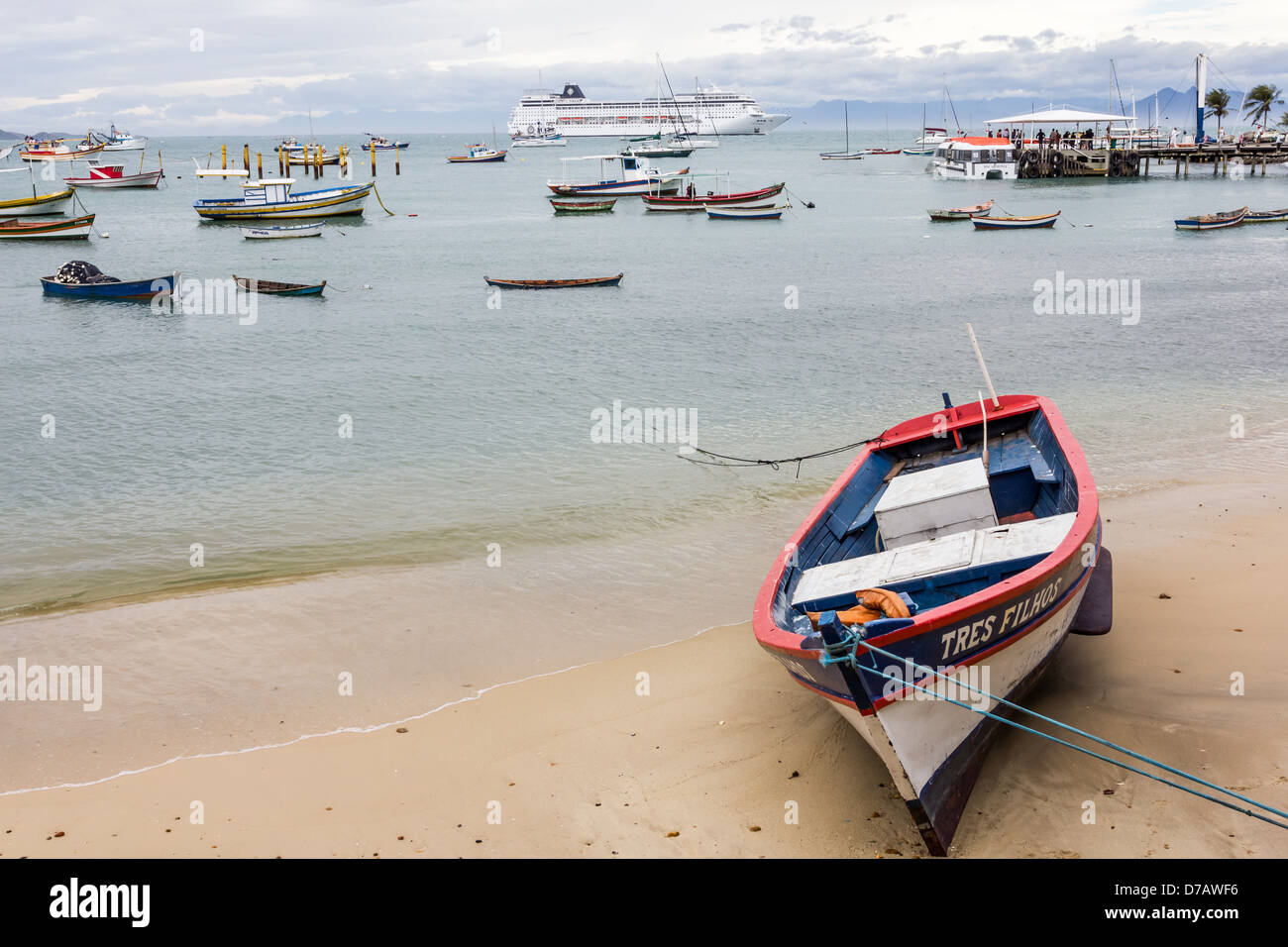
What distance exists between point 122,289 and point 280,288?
501 centimetres

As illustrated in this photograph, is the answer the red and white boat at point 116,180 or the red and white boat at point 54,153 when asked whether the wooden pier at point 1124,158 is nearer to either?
the red and white boat at point 116,180

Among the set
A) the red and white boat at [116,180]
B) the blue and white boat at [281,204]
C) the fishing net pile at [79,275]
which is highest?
the red and white boat at [116,180]

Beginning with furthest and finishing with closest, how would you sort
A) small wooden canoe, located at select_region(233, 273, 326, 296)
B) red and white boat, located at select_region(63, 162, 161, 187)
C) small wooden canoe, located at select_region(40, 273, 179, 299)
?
red and white boat, located at select_region(63, 162, 161, 187) → small wooden canoe, located at select_region(233, 273, 326, 296) → small wooden canoe, located at select_region(40, 273, 179, 299)

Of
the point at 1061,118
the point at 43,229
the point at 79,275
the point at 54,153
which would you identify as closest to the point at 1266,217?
the point at 1061,118

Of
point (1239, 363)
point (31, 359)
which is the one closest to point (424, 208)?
point (31, 359)

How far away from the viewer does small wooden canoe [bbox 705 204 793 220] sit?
193 feet

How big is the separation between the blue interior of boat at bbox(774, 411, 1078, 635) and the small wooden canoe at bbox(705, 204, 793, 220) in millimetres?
48859

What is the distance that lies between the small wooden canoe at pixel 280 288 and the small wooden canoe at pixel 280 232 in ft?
63.8

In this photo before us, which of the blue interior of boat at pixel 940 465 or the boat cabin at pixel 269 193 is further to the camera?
the boat cabin at pixel 269 193

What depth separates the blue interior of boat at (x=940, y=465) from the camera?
806 cm

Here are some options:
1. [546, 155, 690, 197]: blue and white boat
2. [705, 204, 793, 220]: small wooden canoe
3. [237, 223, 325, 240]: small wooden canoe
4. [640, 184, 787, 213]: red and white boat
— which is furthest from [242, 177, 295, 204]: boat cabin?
[705, 204, 793, 220]: small wooden canoe

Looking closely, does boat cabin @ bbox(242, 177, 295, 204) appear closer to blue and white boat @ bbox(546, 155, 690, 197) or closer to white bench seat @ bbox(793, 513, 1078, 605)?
blue and white boat @ bbox(546, 155, 690, 197)

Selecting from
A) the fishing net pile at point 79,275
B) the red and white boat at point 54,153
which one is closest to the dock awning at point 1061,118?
the fishing net pile at point 79,275

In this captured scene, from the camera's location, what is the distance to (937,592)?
809cm
